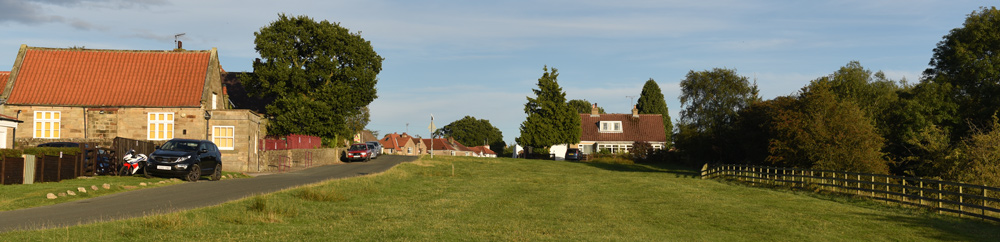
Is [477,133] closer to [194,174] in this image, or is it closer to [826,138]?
[826,138]

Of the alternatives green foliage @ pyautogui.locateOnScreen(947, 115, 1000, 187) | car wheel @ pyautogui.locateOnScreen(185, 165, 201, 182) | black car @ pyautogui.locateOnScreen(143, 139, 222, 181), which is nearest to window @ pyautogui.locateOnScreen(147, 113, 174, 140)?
black car @ pyautogui.locateOnScreen(143, 139, 222, 181)

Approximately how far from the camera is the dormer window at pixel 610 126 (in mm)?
81375

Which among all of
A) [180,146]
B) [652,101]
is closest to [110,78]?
[180,146]

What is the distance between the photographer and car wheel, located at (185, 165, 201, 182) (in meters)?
25.8

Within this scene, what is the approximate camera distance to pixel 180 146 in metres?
26.3

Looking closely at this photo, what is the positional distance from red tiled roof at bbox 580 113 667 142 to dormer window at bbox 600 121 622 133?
20.5 inches

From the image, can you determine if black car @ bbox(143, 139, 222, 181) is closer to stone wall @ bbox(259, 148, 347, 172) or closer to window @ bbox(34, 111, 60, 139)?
stone wall @ bbox(259, 148, 347, 172)

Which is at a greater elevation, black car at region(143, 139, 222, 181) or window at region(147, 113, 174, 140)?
window at region(147, 113, 174, 140)

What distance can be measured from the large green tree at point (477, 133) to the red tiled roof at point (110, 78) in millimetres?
131893

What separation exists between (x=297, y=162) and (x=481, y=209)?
29.3 meters

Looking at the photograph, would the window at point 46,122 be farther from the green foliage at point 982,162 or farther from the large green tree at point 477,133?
the large green tree at point 477,133

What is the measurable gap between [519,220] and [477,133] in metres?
156

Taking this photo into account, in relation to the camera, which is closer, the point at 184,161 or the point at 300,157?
the point at 184,161

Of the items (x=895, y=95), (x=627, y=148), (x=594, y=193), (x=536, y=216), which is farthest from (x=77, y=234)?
(x=627, y=148)
